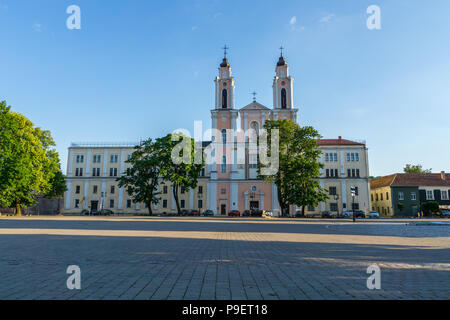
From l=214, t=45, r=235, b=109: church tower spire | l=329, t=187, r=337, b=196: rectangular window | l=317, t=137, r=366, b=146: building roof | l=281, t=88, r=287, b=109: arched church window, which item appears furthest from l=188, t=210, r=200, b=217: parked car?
l=317, t=137, r=366, b=146: building roof

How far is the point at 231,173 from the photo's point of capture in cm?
5656

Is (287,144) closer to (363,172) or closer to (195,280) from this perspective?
(363,172)

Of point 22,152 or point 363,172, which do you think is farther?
point 363,172

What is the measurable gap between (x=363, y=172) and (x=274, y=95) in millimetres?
21955

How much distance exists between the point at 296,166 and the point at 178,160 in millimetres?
18708

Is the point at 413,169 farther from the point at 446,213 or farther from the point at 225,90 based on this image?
the point at 225,90

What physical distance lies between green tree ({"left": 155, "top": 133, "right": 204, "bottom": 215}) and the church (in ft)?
21.4

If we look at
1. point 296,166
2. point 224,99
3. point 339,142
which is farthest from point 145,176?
point 339,142

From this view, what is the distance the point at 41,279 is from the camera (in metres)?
5.01

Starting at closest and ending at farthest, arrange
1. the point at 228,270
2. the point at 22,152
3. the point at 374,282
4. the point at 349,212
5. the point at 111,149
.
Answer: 1. the point at 374,282
2. the point at 228,270
3. the point at 22,152
4. the point at 349,212
5. the point at 111,149

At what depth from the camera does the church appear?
185 feet
